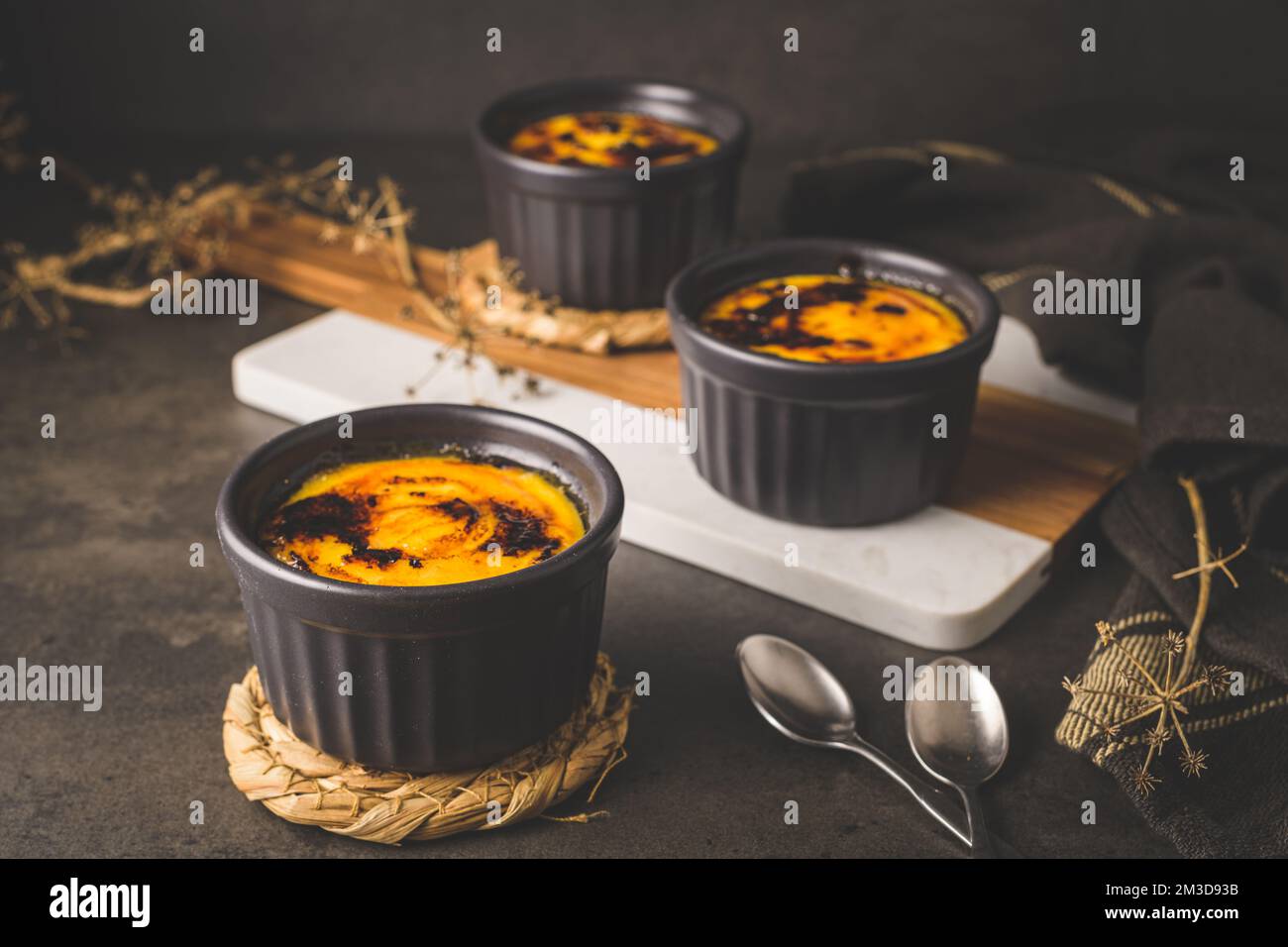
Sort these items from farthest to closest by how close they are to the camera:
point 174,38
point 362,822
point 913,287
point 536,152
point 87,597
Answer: point 174,38
point 536,152
point 913,287
point 87,597
point 362,822

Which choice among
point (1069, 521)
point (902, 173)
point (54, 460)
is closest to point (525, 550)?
point (1069, 521)

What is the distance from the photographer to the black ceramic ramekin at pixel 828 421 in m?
1.56

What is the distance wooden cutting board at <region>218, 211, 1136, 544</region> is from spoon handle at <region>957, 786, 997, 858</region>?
434mm

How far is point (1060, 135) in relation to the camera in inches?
95.3

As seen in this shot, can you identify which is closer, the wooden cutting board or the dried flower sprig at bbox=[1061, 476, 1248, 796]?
the dried flower sprig at bbox=[1061, 476, 1248, 796]

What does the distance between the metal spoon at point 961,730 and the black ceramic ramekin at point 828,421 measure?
274 mm

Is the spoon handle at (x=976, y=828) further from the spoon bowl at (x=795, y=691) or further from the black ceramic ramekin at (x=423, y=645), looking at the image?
the black ceramic ramekin at (x=423, y=645)

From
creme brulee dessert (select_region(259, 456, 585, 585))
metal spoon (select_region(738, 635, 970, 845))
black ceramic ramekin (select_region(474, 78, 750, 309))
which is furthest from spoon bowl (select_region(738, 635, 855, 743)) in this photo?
black ceramic ramekin (select_region(474, 78, 750, 309))

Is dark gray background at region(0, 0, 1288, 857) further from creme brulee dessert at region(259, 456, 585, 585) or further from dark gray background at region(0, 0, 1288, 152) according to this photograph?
creme brulee dessert at region(259, 456, 585, 585)

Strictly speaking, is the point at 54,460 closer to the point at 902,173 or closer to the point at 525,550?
the point at 525,550

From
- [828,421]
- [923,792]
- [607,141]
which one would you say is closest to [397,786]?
[923,792]

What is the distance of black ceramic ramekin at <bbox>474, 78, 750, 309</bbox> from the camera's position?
1.96 metres

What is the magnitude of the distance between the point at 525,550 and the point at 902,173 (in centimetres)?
120

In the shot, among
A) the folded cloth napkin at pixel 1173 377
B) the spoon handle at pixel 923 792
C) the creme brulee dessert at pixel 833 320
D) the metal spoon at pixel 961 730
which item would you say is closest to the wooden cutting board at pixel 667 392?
the folded cloth napkin at pixel 1173 377
